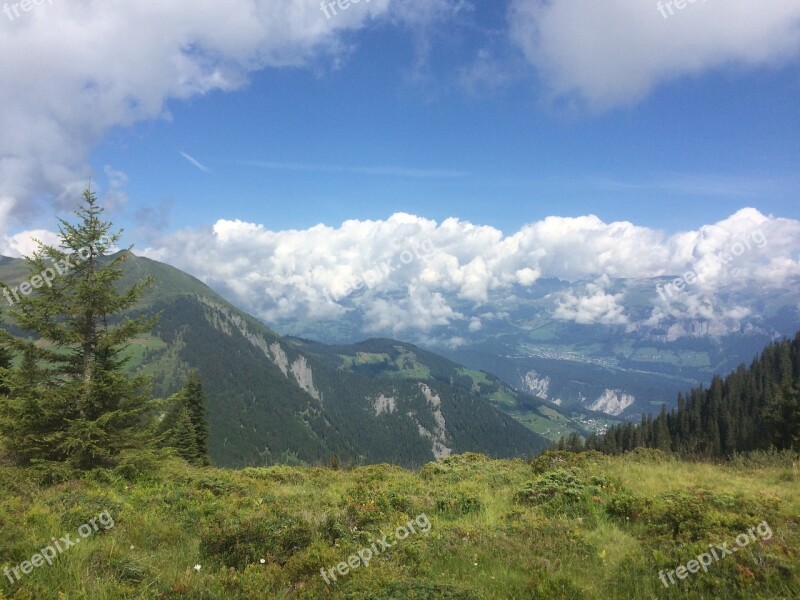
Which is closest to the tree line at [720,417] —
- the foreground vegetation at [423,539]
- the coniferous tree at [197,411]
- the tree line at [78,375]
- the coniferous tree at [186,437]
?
the coniferous tree at [197,411]

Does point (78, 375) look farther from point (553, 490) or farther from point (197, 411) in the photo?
point (197, 411)

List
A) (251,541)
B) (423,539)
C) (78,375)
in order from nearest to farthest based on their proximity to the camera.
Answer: (251,541), (423,539), (78,375)

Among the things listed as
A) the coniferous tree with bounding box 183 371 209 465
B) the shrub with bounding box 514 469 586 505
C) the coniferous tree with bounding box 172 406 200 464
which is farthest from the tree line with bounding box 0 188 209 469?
the coniferous tree with bounding box 183 371 209 465

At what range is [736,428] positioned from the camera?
81000 mm

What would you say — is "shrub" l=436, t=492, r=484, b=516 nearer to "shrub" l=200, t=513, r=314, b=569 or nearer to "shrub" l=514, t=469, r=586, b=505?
"shrub" l=514, t=469, r=586, b=505

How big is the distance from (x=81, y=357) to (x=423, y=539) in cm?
1571

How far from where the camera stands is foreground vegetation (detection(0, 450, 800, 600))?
20.8 feet

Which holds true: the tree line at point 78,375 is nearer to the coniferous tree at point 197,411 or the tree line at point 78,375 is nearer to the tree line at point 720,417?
the coniferous tree at point 197,411

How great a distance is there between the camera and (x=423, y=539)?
866 centimetres

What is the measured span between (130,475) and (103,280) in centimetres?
762

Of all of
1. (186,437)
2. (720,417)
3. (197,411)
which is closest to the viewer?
(186,437)

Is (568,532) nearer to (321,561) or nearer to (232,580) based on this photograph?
(321,561)

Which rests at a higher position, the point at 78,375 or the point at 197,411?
the point at 78,375

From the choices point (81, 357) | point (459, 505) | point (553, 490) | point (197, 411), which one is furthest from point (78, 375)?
point (197, 411)
